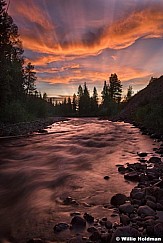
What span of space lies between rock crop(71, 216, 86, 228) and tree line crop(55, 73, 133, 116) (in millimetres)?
65314

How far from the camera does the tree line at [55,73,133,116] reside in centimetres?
7719

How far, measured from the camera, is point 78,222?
4.41m

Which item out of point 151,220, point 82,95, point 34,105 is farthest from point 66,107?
point 151,220

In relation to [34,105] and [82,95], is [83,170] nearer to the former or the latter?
[34,105]

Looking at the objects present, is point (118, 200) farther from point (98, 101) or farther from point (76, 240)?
point (98, 101)

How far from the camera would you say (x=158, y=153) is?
37.7 feet

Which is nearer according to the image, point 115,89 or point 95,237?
point 95,237

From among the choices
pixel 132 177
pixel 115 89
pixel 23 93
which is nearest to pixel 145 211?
pixel 132 177

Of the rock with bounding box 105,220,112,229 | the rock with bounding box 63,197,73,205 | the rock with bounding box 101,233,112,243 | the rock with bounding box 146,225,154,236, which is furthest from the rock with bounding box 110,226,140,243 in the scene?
the rock with bounding box 63,197,73,205

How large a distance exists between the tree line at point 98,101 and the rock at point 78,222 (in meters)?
65.3

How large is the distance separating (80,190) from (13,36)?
103ft

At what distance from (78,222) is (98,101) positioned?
9558 cm

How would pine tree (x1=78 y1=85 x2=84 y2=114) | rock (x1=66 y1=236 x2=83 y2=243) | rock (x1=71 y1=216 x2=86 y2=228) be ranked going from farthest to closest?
1. pine tree (x1=78 y1=85 x2=84 y2=114)
2. rock (x1=71 y1=216 x2=86 y2=228)
3. rock (x1=66 y1=236 x2=83 y2=243)

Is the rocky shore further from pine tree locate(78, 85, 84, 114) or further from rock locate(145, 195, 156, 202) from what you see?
pine tree locate(78, 85, 84, 114)
